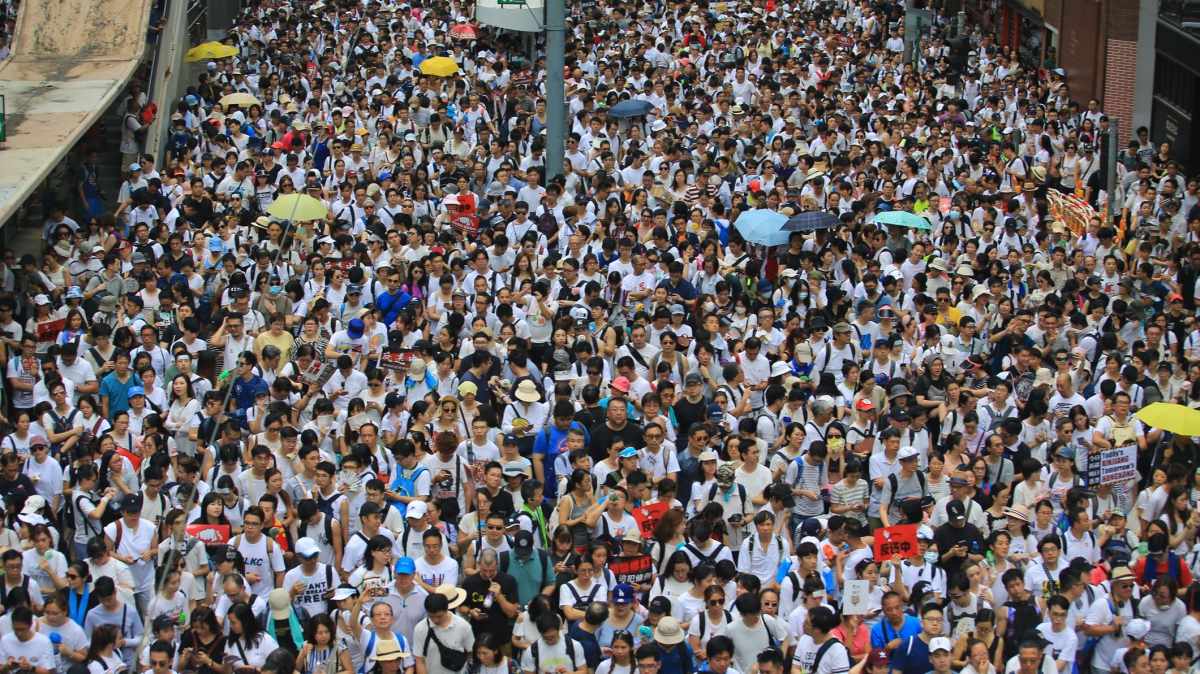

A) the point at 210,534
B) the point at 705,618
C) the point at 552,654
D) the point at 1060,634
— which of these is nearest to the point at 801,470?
the point at 705,618

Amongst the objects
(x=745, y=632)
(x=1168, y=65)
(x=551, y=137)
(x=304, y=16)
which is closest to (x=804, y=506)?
(x=745, y=632)

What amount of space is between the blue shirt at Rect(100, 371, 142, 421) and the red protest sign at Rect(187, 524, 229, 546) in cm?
312

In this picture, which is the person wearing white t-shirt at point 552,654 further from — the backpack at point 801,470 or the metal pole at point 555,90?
the metal pole at point 555,90

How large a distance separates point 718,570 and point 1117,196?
40.8 feet

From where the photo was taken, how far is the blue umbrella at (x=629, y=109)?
24188 millimetres

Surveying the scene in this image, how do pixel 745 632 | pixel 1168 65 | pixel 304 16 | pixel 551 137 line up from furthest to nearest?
1. pixel 304 16
2. pixel 1168 65
3. pixel 551 137
4. pixel 745 632

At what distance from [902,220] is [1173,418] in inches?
211

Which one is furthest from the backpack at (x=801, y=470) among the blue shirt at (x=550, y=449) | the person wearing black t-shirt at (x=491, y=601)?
the person wearing black t-shirt at (x=491, y=601)

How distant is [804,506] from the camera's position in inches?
540

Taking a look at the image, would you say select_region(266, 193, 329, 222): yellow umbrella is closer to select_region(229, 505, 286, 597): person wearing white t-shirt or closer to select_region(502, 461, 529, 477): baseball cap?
select_region(502, 461, 529, 477): baseball cap

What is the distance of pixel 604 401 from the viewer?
48.9ft

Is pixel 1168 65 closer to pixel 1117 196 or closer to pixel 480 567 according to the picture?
pixel 1117 196

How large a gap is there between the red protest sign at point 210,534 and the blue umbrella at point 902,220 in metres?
8.63

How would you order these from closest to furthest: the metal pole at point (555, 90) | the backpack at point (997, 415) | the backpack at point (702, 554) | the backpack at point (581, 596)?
the backpack at point (581, 596)
the backpack at point (702, 554)
the backpack at point (997, 415)
the metal pole at point (555, 90)
